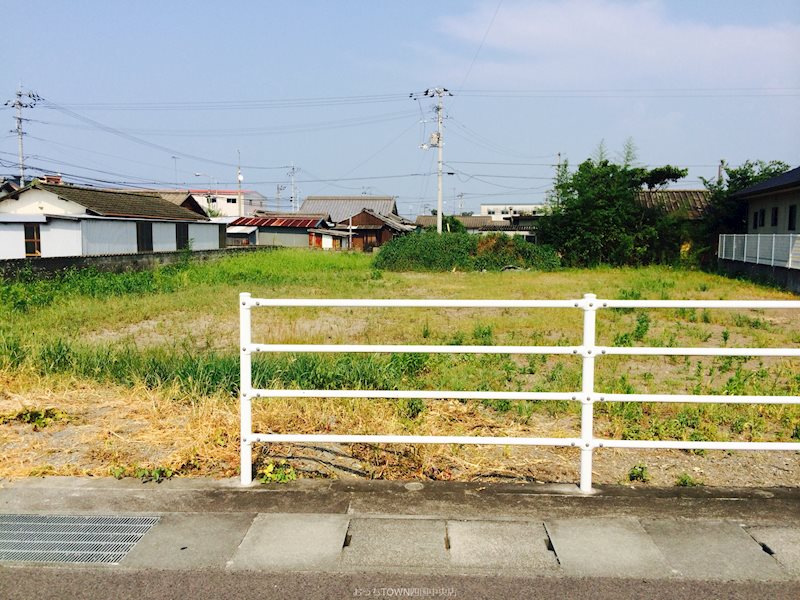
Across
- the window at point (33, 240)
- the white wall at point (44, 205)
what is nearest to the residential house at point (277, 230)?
the white wall at point (44, 205)

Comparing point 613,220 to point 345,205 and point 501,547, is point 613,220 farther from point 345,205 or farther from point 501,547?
point 345,205

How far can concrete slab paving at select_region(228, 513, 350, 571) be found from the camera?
2.62m

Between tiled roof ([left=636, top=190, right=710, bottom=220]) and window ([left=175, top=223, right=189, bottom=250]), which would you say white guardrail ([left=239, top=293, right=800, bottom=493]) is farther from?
window ([left=175, top=223, right=189, bottom=250])

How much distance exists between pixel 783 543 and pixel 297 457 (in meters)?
2.58

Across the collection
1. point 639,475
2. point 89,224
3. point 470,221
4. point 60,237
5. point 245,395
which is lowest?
point 639,475

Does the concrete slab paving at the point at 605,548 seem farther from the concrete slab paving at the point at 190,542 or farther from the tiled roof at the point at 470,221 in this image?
the tiled roof at the point at 470,221

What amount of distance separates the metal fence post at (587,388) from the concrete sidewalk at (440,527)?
115mm

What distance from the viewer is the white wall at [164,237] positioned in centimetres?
2703

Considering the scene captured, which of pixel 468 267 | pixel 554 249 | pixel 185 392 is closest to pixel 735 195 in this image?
pixel 554 249

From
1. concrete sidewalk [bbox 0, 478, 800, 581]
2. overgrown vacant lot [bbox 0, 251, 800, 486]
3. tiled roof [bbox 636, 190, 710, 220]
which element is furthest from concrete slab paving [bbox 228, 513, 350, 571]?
tiled roof [bbox 636, 190, 710, 220]

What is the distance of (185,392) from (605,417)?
132 inches

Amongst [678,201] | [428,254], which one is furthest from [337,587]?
→ [678,201]

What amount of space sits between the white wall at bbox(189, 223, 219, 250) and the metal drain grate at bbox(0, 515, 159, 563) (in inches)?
1135

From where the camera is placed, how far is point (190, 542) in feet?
9.25
